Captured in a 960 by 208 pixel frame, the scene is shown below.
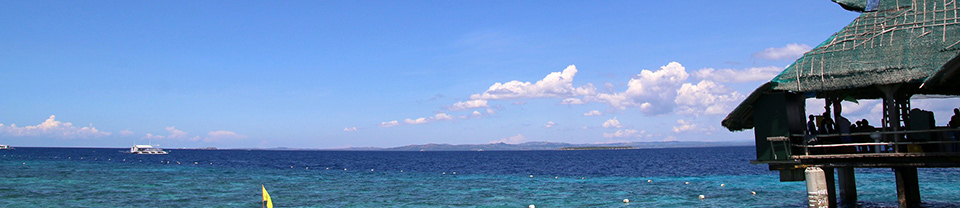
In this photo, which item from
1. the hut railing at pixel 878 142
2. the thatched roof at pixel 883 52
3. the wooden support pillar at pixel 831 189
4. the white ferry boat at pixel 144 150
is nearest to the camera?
the thatched roof at pixel 883 52

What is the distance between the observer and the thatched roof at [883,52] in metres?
16.9

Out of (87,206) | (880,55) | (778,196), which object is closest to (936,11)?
(880,55)

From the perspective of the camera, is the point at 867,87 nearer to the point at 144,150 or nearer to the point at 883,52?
the point at 883,52

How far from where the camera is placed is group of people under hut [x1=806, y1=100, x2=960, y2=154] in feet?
57.5

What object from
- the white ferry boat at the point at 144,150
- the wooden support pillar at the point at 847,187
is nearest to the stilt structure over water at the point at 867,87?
the wooden support pillar at the point at 847,187

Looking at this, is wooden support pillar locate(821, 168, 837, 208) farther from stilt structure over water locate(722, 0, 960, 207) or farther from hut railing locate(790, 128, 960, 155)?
hut railing locate(790, 128, 960, 155)

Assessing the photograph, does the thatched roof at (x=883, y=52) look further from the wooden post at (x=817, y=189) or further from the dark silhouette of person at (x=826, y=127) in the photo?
the wooden post at (x=817, y=189)

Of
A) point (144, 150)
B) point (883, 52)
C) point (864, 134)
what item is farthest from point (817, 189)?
point (144, 150)

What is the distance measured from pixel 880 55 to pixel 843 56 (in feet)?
2.82

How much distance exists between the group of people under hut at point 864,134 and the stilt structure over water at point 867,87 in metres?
0.03

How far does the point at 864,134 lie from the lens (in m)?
17.8

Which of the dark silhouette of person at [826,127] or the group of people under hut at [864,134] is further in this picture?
the dark silhouette of person at [826,127]

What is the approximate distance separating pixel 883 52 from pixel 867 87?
1.05 m

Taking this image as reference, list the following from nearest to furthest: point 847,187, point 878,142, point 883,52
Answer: point 883,52
point 878,142
point 847,187
